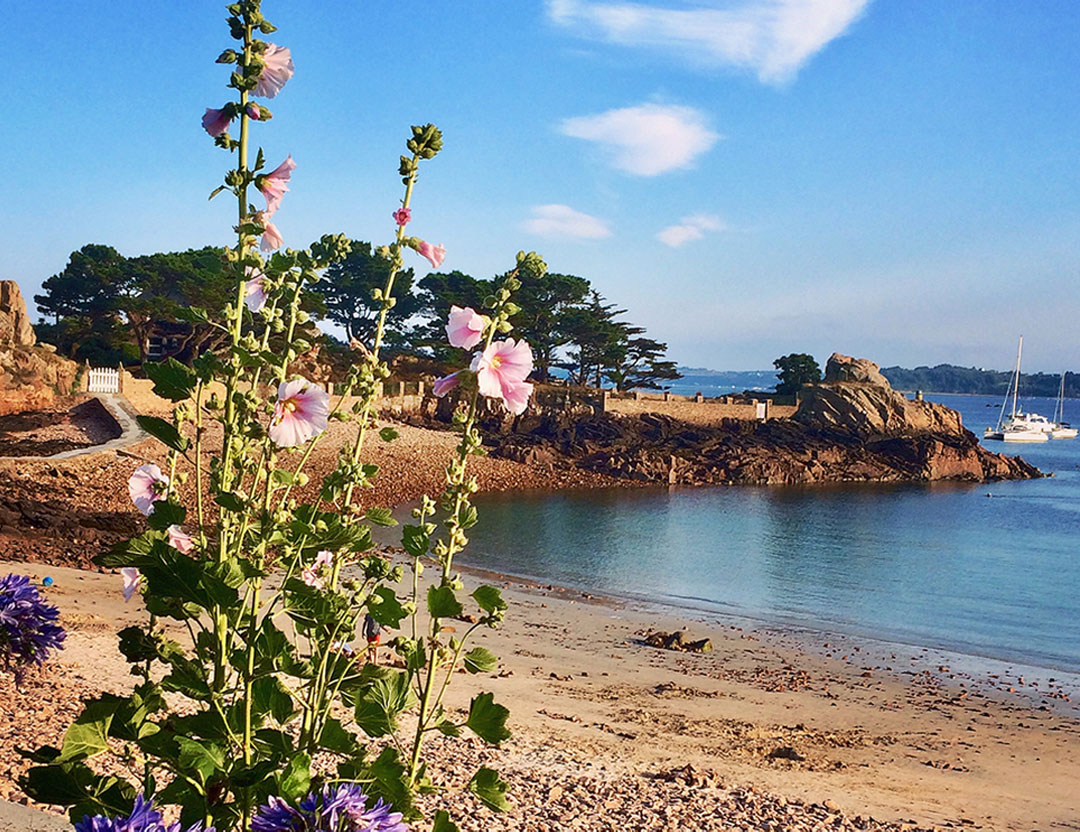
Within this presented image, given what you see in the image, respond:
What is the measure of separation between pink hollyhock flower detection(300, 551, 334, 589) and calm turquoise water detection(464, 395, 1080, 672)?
14.9 meters

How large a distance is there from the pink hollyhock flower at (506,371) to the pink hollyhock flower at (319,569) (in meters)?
0.57

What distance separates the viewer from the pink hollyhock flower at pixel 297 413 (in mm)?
1899

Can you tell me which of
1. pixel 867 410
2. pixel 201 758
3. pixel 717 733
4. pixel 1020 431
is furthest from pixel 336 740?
pixel 1020 431

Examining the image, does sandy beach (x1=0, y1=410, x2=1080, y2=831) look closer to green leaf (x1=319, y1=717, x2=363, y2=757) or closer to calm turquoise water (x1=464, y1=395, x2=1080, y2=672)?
calm turquoise water (x1=464, y1=395, x2=1080, y2=672)

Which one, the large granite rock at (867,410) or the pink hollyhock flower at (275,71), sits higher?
the large granite rock at (867,410)

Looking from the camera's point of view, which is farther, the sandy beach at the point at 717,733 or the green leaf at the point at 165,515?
the sandy beach at the point at 717,733

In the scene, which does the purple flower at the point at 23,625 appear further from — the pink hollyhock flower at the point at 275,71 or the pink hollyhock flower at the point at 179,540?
the pink hollyhock flower at the point at 275,71

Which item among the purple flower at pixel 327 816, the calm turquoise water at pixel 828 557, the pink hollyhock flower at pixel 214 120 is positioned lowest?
the calm turquoise water at pixel 828 557

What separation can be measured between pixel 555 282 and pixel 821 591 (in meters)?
33.3

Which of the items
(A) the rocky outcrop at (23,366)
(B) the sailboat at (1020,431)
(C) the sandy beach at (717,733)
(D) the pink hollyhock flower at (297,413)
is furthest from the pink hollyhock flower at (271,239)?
(B) the sailboat at (1020,431)

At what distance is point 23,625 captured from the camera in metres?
3.27

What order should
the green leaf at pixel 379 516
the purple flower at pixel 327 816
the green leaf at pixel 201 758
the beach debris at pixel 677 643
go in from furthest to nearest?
the beach debris at pixel 677 643 → the green leaf at pixel 379 516 → the green leaf at pixel 201 758 → the purple flower at pixel 327 816

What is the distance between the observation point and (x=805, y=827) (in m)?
5.19

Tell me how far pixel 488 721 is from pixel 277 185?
1149 millimetres
